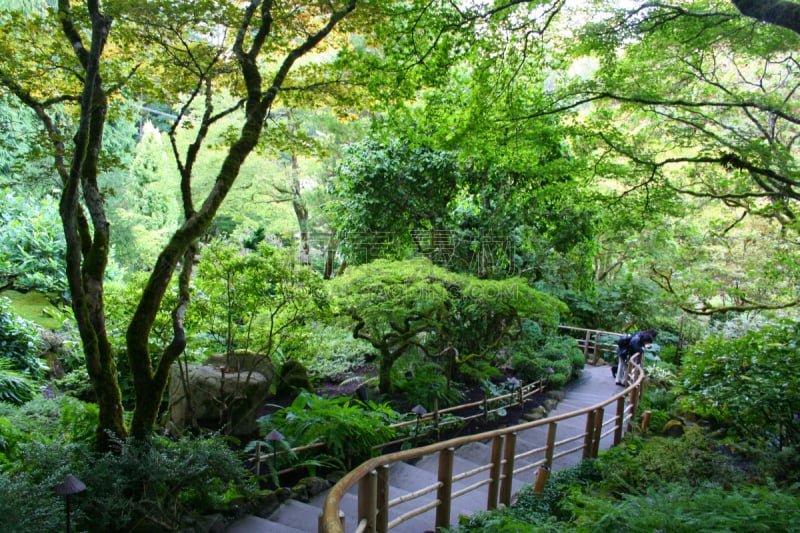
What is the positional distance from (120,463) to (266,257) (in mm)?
2509

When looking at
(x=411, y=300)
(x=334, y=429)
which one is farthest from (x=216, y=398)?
(x=411, y=300)

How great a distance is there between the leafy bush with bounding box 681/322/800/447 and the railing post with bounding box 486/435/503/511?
10.2 feet

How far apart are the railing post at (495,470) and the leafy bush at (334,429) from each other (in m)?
1.92

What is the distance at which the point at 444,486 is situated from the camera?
3678 mm

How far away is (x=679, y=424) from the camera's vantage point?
7.67m

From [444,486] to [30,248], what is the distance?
10924 millimetres

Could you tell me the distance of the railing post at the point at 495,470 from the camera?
4320 millimetres

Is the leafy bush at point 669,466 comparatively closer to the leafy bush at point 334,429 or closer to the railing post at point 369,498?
the leafy bush at point 334,429

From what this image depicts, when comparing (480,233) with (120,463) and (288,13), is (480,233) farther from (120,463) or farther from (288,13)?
(120,463)

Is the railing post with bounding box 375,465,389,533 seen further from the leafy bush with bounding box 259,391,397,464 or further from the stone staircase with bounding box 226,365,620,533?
the leafy bush with bounding box 259,391,397,464

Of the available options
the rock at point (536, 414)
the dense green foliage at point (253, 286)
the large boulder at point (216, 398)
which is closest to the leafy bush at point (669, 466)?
the rock at point (536, 414)

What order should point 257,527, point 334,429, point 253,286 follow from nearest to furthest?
point 257,527 < point 253,286 < point 334,429

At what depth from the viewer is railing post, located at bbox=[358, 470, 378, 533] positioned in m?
2.68

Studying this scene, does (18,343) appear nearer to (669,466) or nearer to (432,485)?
(432,485)
